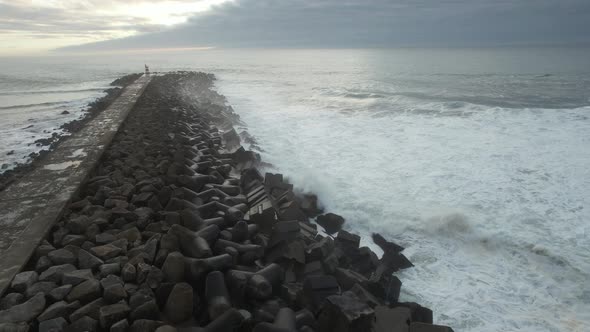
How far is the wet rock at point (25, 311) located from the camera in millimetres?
2613

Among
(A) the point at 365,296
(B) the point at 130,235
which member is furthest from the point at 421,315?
(B) the point at 130,235

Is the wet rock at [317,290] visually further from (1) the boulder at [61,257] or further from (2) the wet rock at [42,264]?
(2) the wet rock at [42,264]

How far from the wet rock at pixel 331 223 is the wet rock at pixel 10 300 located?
3.77 meters

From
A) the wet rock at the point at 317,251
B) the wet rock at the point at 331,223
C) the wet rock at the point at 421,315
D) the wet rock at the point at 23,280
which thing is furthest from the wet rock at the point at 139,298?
the wet rock at the point at 331,223

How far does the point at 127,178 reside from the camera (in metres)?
5.60

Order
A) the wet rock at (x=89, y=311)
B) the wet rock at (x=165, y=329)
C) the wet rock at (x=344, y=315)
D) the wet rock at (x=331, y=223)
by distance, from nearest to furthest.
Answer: the wet rock at (x=165, y=329) < the wet rock at (x=89, y=311) < the wet rock at (x=344, y=315) < the wet rock at (x=331, y=223)

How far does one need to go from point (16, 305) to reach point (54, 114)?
1544 cm

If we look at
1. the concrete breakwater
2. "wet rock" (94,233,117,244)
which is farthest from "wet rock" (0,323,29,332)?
"wet rock" (94,233,117,244)

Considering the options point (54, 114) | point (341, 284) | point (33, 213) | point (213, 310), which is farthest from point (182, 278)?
point (54, 114)

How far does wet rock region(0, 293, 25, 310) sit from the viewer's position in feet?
9.08

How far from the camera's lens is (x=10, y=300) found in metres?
2.81

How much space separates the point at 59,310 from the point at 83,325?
0.30 meters

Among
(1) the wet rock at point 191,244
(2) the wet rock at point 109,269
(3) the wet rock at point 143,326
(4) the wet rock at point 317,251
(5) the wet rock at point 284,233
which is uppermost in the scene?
(1) the wet rock at point 191,244

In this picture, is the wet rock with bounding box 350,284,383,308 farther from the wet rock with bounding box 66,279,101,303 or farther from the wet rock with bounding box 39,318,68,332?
the wet rock with bounding box 39,318,68,332
